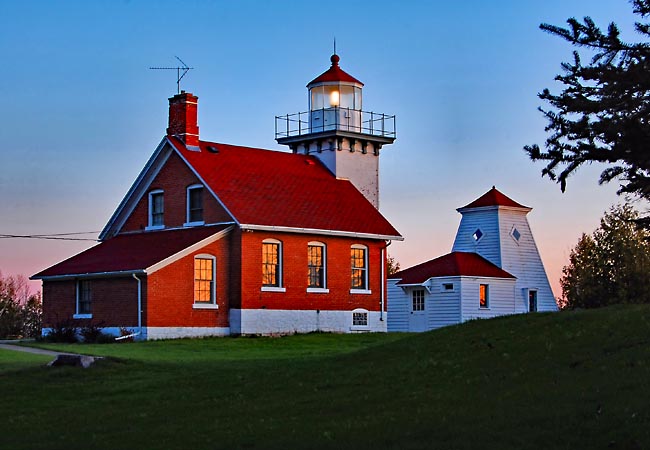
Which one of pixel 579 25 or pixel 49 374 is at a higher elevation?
pixel 579 25

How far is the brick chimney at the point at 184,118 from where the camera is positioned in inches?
1625

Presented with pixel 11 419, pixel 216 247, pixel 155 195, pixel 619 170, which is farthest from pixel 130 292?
pixel 619 170

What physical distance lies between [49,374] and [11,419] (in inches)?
206

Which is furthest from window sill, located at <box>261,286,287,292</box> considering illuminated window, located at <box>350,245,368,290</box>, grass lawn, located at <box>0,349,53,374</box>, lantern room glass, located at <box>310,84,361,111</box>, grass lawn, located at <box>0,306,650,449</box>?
grass lawn, located at <box>0,306,650,449</box>

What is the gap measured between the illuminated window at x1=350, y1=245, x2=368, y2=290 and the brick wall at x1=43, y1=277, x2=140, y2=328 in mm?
9940

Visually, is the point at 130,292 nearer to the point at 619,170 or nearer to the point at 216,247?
the point at 216,247

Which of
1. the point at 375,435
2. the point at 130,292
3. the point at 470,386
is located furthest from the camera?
the point at 130,292

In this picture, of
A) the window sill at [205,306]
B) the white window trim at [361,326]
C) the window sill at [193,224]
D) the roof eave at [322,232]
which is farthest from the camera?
the white window trim at [361,326]

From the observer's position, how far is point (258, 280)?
38.7 m

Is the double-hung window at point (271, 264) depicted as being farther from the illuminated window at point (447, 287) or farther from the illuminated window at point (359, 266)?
the illuminated window at point (447, 287)

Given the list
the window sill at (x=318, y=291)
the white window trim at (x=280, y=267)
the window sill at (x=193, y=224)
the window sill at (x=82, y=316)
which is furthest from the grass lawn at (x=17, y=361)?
the window sill at (x=318, y=291)

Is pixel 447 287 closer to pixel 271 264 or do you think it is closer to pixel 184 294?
pixel 271 264

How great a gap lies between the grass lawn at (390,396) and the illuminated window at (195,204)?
15.4 m

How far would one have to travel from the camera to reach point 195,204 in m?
40.2
